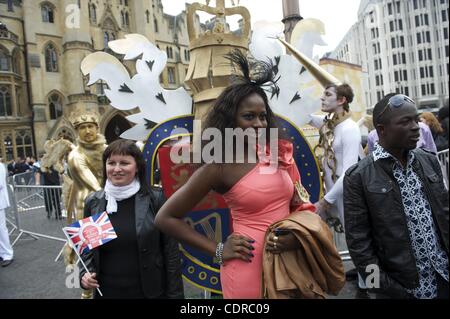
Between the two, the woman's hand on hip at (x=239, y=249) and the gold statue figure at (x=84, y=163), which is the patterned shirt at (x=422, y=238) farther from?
the gold statue figure at (x=84, y=163)

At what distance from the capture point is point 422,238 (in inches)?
68.6

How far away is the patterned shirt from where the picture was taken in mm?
1745

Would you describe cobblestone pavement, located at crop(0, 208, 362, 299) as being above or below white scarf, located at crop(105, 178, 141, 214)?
below

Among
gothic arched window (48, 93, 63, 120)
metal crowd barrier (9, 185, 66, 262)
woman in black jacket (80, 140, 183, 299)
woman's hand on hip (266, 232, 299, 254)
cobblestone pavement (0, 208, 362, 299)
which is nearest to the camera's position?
woman's hand on hip (266, 232, 299, 254)

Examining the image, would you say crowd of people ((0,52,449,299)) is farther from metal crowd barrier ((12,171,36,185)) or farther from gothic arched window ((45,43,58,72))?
gothic arched window ((45,43,58,72))

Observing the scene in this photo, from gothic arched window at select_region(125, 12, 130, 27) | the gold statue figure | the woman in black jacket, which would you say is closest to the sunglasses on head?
the woman in black jacket

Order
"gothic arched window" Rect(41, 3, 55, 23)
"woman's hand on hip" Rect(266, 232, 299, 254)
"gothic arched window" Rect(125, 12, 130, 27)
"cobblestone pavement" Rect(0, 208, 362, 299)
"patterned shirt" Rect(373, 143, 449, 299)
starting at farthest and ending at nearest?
"gothic arched window" Rect(125, 12, 130, 27) → "gothic arched window" Rect(41, 3, 55, 23) → "cobblestone pavement" Rect(0, 208, 362, 299) → "patterned shirt" Rect(373, 143, 449, 299) → "woman's hand on hip" Rect(266, 232, 299, 254)

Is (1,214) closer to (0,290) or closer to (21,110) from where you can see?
(0,290)

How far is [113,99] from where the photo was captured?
260cm

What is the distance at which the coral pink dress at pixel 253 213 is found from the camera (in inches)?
59.1

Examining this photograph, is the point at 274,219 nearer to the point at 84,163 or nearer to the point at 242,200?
the point at 242,200

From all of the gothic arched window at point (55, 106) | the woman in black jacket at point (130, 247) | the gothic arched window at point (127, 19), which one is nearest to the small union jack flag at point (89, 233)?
the woman in black jacket at point (130, 247)

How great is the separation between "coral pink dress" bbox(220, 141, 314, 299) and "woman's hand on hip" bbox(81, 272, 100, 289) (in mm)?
792
